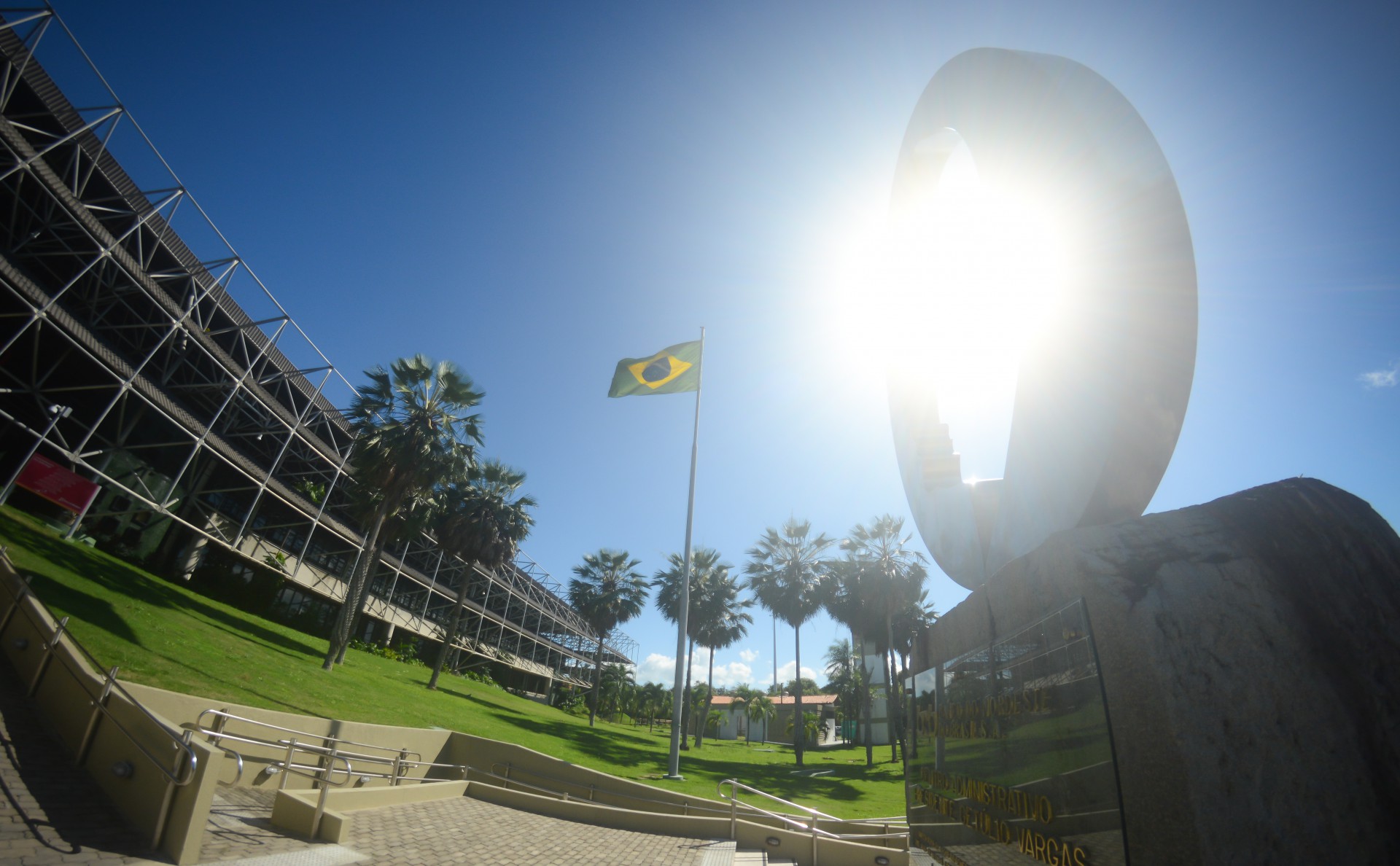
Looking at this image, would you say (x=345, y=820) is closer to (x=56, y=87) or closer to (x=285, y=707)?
(x=285, y=707)

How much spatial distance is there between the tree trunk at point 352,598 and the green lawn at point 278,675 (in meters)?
0.79

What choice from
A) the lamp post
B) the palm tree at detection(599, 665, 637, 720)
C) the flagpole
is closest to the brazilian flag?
the flagpole

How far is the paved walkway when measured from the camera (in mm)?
4590

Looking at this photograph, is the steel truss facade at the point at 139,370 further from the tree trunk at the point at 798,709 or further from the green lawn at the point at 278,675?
the tree trunk at the point at 798,709

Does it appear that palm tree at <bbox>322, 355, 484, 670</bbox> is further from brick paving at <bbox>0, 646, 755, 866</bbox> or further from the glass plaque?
the glass plaque

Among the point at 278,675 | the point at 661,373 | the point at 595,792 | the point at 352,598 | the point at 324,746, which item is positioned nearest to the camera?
the point at 324,746

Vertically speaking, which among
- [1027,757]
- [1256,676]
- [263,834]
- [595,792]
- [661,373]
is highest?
[661,373]

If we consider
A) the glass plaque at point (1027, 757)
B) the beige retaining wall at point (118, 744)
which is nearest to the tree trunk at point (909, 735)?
A: the glass plaque at point (1027, 757)

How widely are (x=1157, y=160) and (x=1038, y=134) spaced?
2.47 feet

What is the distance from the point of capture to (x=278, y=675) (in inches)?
591

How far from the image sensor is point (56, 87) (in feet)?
64.5

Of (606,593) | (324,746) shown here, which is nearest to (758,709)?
(606,593)

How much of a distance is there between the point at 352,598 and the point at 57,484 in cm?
1095

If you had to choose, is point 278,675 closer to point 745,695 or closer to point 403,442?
point 403,442
